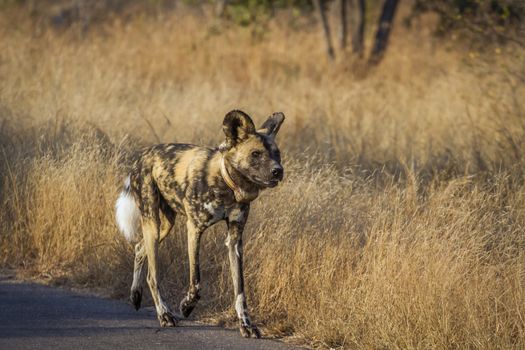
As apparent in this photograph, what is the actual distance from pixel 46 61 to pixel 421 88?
510 centimetres

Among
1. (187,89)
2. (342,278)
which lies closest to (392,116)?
(187,89)

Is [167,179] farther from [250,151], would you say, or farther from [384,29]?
[384,29]

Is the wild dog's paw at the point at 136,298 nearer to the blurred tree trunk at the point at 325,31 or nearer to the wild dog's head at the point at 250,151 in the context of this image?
the wild dog's head at the point at 250,151

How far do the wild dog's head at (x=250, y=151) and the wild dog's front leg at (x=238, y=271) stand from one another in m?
0.27

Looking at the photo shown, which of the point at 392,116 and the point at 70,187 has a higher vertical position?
the point at 70,187

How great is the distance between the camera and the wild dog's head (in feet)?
15.9

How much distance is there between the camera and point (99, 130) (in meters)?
8.16

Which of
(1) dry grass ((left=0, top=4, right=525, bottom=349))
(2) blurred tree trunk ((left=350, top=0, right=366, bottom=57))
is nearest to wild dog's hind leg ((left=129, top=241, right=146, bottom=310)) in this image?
(1) dry grass ((left=0, top=4, right=525, bottom=349))

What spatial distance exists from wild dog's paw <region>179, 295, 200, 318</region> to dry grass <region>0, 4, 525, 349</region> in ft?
1.25

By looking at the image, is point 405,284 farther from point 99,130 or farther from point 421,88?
point 421,88

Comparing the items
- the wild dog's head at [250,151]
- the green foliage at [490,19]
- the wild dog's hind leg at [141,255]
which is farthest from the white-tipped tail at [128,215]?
the green foliage at [490,19]

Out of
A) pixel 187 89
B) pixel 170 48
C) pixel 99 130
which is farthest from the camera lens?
pixel 170 48

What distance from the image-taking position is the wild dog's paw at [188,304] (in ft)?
16.8

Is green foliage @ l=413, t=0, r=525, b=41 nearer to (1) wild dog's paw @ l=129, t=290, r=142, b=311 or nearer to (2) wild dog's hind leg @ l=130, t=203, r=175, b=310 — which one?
(2) wild dog's hind leg @ l=130, t=203, r=175, b=310
